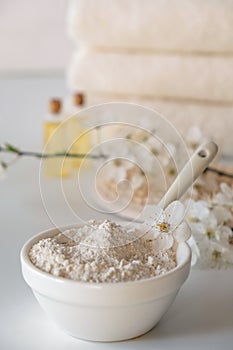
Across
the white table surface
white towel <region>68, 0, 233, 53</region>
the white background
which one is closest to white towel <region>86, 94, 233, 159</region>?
white towel <region>68, 0, 233, 53</region>

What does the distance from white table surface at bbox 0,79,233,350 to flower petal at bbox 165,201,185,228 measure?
9 cm

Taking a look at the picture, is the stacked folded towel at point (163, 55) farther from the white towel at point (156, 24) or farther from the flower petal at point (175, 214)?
the flower petal at point (175, 214)

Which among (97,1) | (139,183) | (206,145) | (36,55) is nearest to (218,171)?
(139,183)

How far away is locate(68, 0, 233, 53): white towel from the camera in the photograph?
42.8 inches

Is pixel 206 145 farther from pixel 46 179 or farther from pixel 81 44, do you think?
pixel 81 44

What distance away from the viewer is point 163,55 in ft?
3.78

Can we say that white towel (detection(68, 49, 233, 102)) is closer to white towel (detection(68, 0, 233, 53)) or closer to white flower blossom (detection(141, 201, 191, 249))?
white towel (detection(68, 0, 233, 53))

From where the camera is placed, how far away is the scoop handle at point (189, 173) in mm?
674

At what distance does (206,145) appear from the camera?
70cm

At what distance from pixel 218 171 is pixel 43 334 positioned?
1.42 feet

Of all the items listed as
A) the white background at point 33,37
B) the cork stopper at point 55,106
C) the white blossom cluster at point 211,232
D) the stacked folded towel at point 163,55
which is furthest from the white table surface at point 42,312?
the white background at point 33,37

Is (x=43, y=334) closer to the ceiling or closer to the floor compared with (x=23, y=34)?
closer to the ceiling

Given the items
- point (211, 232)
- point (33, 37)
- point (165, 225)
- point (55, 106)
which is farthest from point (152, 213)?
point (33, 37)

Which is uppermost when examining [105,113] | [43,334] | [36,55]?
[43,334]
